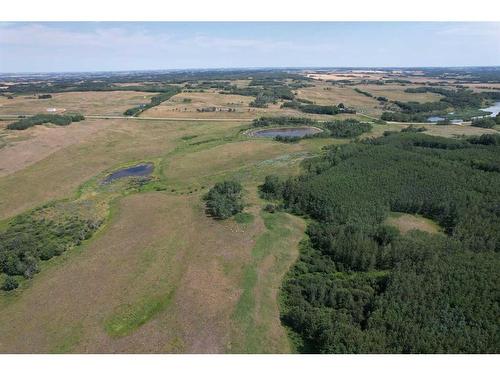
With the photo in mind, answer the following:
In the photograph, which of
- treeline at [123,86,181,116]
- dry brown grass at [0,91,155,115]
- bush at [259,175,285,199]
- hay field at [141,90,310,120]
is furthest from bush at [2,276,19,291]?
dry brown grass at [0,91,155,115]

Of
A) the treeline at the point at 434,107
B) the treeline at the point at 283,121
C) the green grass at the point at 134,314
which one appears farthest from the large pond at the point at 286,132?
the green grass at the point at 134,314

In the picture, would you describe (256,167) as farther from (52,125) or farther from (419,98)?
Answer: (419,98)

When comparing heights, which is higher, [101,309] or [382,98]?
[382,98]

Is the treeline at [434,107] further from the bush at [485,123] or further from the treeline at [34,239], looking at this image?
the treeline at [34,239]

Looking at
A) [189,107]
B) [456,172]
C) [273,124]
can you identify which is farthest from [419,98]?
[456,172]

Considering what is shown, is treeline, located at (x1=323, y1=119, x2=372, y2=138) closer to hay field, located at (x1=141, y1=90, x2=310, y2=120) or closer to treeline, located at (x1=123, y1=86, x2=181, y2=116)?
hay field, located at (x1=141, y1=90, x2=310, y2=120)

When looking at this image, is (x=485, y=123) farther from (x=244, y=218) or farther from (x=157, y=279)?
(x=157, y=279)
